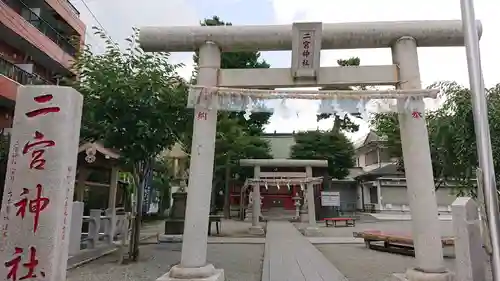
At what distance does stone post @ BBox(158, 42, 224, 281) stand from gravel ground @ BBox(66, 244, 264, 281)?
5.41 feet

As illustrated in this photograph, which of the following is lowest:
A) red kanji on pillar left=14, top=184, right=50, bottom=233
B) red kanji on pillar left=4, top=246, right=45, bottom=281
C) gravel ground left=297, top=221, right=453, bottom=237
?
gravel ground left=297, top=221, right=453, bottom=237

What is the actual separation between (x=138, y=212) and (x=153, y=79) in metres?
3.11

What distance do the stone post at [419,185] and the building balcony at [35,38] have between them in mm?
12309

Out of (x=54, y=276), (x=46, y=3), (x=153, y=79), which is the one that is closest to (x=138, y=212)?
(x=153, y=79)

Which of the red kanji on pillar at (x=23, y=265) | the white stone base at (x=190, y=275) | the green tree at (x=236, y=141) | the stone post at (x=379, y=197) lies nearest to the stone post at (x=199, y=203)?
the white stone base at (x=190, y=275)

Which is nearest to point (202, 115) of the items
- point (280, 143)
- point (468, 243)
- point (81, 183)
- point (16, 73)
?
point (468, 243)

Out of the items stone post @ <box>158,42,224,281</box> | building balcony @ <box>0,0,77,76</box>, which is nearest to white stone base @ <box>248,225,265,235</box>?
building balcony @ <box>0,0,77,76</box>

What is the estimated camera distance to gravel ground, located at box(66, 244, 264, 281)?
7185 mm

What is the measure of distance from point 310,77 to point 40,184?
4.11 m

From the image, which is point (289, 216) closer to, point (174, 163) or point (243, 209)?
point (243, 209)

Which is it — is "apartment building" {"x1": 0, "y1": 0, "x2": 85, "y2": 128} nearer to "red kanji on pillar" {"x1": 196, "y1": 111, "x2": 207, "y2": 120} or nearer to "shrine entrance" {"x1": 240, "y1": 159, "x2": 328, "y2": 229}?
"red kanji on pillar" {"x1": 196, "y1": 111, "x2": 207, "y2": 120}

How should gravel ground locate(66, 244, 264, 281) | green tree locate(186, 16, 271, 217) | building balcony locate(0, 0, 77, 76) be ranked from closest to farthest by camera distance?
gravel ground locate(66, 244, 264, 281) → building balcony locate(0, 0, 77, 76) → green tree locate(186, 16, 271, 217)

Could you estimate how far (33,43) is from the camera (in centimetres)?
1582

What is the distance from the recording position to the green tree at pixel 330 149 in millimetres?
27828
